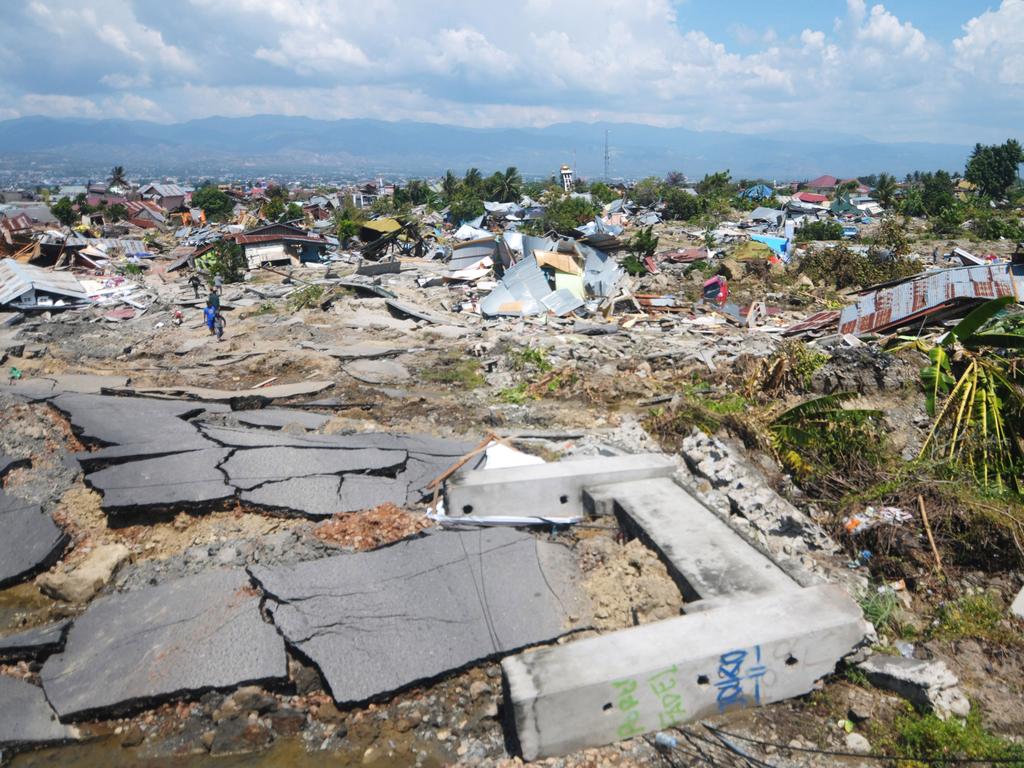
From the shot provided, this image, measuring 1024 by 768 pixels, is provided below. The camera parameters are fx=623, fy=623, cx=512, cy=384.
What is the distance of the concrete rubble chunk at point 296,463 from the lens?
5.17 meters

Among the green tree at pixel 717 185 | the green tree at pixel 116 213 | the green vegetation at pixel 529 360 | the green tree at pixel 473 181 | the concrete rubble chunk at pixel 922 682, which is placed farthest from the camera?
the green tree at pixel 717 185

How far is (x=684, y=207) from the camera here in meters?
34.1

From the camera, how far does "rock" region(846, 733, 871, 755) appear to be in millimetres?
3053

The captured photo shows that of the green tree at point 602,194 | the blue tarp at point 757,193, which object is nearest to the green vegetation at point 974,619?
the green tree at point 602,194

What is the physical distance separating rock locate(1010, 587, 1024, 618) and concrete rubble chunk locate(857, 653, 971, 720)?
91 cm

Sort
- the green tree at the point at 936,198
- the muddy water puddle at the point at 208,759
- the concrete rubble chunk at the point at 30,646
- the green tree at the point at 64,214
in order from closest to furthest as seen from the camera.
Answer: the muddy water puddle at the point at 208,759 → the concrete rubble chunk at the point at 30,646 → the green tree at the point at 936,198 → the green tree at the point at 64,214

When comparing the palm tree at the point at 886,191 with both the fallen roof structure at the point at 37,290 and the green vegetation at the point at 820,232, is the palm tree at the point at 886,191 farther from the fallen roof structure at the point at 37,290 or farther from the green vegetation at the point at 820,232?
the fallen roof structure at the point at 37,290

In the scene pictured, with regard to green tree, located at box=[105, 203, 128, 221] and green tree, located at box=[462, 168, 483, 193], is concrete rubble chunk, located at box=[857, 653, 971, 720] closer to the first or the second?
green tree, located at box=[462, 168, 483, 193]

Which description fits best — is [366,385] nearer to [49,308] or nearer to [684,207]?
[49,308]

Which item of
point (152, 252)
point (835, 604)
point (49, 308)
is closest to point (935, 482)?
point (835, 604)

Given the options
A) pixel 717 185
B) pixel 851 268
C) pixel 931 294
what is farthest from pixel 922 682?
pixel 717 185

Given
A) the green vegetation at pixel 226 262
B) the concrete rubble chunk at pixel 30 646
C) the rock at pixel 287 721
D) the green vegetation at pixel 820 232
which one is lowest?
the rock at pixel 287 721

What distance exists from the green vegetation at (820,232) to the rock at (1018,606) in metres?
22.6

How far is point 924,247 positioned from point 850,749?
81.9 ft
